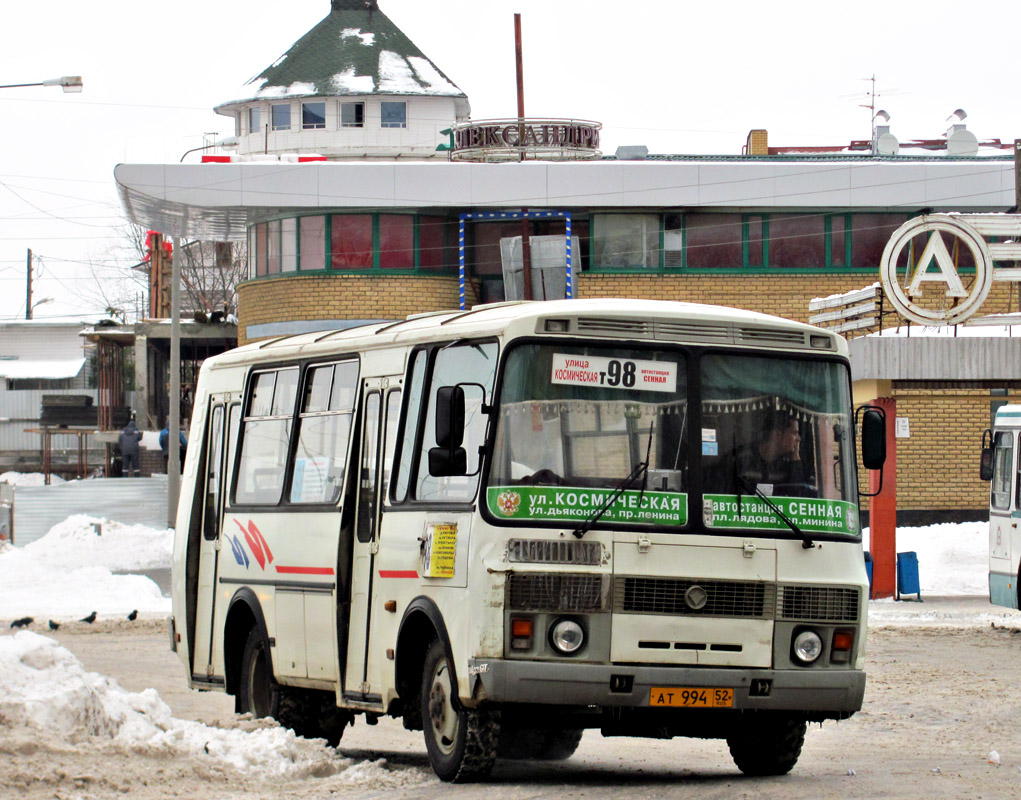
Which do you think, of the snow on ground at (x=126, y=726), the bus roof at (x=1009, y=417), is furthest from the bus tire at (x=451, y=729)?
the bus roof at (x=1009, y=417)

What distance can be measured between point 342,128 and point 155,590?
45361 millimetres

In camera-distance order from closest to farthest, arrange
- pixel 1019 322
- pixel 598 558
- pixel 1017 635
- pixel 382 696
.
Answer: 1. pixel 598 558
2. pixel 382 696
3. pixel 1017 635
4. pixel 1019 322

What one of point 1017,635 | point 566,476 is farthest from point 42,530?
point 566,476

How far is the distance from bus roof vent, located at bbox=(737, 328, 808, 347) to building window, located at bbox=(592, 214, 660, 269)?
1063 inches

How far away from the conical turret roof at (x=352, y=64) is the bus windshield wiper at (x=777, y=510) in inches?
2430

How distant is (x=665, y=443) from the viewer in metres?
9.29

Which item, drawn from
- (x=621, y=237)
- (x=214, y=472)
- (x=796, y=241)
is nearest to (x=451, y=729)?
(x=214, y=472)

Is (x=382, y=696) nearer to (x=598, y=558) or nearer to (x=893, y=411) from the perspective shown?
(x=598, y=558)

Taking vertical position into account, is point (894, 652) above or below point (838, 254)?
below

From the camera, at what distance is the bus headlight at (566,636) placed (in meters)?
8.98

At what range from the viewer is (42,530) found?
41812 millimetres

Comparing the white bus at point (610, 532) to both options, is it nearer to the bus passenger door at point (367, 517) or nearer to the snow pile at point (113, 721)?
the bus passenger door at point (367, 517)

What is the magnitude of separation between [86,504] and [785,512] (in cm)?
3540

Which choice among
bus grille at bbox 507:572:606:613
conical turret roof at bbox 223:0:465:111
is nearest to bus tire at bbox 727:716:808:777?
bus grille at bbox 507:572:606:613
